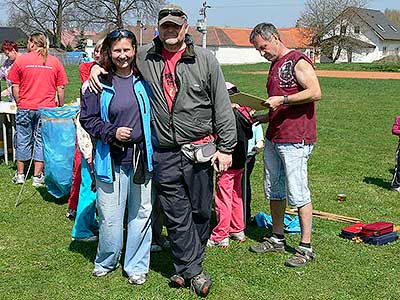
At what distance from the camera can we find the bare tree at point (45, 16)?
5956 centimetres

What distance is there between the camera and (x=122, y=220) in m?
→ 4.32

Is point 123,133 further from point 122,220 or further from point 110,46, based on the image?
point 122,220

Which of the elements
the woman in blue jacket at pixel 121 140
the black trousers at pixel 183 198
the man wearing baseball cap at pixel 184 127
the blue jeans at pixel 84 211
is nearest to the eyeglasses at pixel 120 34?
the woman in blue jacket at pixel 121 140

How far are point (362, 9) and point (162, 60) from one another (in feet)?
238

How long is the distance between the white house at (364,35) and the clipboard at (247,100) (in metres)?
61.4

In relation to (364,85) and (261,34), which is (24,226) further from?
(364,85)

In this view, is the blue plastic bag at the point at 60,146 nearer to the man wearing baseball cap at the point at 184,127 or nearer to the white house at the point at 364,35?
the man wearing baseball cap at the point at 184,127

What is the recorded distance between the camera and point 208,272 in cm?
459

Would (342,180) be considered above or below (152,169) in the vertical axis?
below

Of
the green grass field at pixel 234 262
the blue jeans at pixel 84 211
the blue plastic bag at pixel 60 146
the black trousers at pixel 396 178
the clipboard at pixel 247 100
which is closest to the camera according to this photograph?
the green grass field at pixel 234 262

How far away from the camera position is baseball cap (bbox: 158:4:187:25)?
3.83 m

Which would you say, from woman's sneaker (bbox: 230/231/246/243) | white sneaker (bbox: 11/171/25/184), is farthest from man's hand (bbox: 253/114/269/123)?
white sneaker (bbox: 11/171/25/184)

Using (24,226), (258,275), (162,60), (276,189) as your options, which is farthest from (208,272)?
(24,226)

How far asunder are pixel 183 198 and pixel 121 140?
0.60 meters
